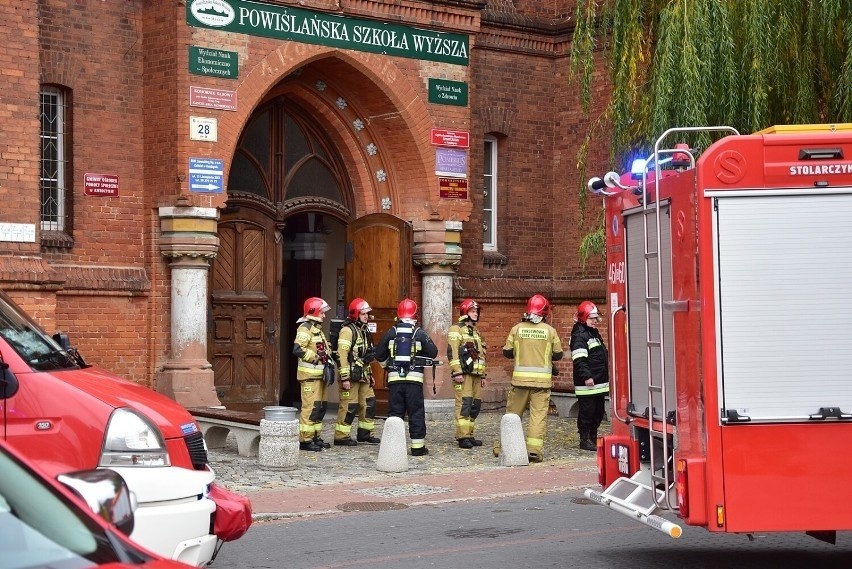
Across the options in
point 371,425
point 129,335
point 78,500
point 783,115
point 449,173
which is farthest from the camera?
point 449,173

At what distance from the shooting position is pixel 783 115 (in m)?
16.8

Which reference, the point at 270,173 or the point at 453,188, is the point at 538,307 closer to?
the point at 453,188

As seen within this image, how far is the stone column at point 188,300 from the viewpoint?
62.4ft

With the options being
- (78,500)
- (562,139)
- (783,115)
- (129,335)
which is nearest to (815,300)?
(78,500)

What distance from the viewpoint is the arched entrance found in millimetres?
20734

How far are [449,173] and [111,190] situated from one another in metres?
5.31

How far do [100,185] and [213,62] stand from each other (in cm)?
219

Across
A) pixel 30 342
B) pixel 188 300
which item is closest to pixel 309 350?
pixel 188 300

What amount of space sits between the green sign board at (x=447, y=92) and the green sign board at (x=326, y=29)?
33cm

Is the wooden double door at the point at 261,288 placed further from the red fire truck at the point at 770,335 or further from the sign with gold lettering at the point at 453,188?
the red fire truck at the point at 770,335

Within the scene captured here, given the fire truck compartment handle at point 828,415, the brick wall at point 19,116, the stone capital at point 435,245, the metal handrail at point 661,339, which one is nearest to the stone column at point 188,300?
the brick wall at point 19,116

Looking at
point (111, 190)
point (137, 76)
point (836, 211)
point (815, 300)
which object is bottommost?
point (815, 300)

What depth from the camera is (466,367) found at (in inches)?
695

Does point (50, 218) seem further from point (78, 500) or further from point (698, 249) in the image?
point (78, 500)
